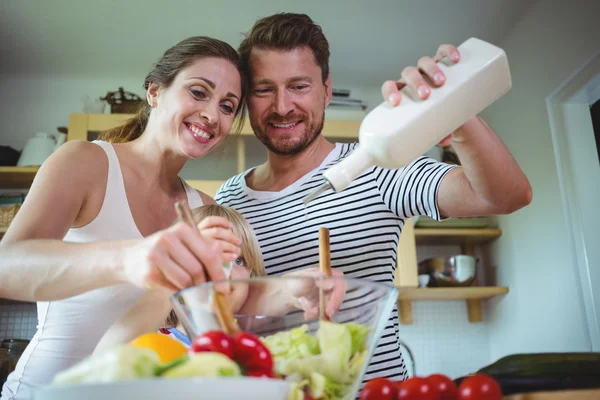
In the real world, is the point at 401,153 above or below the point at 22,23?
below

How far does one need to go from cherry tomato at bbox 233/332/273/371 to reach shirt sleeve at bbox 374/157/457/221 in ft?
2.43

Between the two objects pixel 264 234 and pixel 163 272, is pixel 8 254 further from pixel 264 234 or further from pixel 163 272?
pixel 264 234

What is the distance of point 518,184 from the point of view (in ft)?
3.17

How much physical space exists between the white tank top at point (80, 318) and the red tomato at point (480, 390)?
687 millimetres

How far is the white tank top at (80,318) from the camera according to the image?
3.24ft

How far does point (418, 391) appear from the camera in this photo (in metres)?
0.53

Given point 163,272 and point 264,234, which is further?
point 264,234

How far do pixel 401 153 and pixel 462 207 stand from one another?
Result: 470mm

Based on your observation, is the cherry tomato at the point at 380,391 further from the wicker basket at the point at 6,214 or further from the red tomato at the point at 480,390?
the wicker basket at the point at 6,214

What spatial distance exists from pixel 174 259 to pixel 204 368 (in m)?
0.20

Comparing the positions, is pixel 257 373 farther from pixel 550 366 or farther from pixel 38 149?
pixel 38 149

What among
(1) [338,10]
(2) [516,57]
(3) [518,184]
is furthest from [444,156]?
(3) [518,184]

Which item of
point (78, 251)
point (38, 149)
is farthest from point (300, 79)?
point (38, 149)

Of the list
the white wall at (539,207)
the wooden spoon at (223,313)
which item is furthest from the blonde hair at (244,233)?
the white wall at (539,207)
